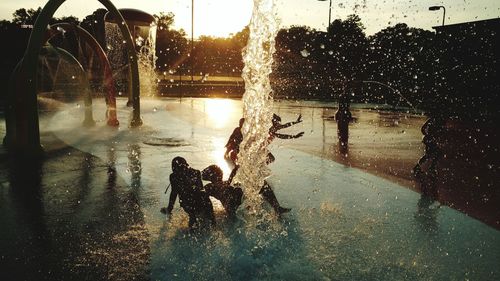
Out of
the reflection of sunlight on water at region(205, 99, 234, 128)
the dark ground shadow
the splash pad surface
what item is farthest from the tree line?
the dark ground shadow

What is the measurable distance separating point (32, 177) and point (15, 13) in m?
77.1

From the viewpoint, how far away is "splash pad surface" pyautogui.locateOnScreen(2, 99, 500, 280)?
4.02 meters

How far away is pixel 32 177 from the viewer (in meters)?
7.08

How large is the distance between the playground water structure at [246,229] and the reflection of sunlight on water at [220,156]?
15cm

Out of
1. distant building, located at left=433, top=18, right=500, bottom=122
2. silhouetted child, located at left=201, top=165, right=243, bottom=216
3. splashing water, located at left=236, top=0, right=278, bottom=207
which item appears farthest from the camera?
distant building, located at left=433, top=18, right=500, bottom=122

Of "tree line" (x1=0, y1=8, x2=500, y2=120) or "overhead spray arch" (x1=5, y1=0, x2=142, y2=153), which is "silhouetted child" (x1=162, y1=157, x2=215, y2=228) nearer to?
"tree line" (x1=0, y1=8, x2=500, y2=120)

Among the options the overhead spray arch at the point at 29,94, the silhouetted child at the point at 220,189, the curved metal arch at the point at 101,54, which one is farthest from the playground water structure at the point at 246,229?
the curved metal arch at the point at 101,54

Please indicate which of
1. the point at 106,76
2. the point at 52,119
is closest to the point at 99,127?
the point at 106,76

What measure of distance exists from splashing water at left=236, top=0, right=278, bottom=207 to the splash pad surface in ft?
1.62

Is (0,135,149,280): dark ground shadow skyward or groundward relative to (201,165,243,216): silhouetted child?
groundward

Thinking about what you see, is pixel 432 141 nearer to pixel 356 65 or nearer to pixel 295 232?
pixel 295 232

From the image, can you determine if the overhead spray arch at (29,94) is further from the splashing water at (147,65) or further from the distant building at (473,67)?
the distant building at (473,67)

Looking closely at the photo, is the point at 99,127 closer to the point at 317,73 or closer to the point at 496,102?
the point at 496,102

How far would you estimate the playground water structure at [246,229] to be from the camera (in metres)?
3.99
